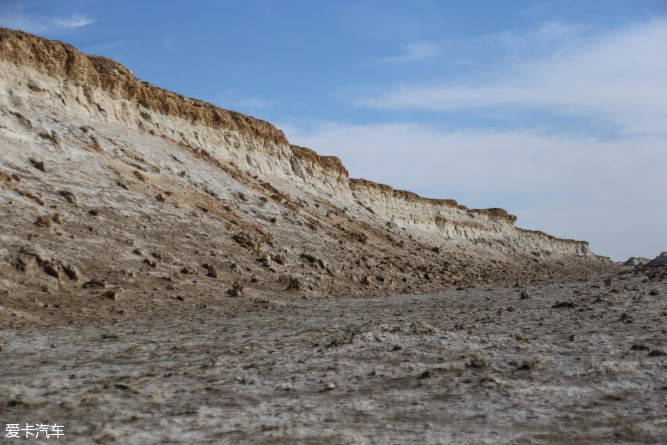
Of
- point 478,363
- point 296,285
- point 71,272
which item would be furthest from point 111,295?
point 478,363

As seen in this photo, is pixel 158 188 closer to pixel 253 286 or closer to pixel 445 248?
pixel 253 286

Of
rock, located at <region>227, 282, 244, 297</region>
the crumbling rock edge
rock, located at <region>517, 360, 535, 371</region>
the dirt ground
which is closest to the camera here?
the dirt ground

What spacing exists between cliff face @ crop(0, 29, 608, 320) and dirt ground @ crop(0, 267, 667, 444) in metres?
6.10

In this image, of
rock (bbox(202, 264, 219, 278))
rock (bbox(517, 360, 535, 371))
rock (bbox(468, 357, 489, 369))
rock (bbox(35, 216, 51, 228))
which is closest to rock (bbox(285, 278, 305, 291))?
rock (bbox(202, 264, 219, 278))

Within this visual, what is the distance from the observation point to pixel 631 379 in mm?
5875

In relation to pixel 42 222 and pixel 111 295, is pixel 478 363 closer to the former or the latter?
pixel 111 295

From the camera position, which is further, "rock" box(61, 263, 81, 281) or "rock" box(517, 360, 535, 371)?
"rock" box(61, 263, 81, 281)

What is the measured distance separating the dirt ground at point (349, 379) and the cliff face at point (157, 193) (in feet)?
20.0

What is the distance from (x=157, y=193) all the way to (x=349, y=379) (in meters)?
17.6

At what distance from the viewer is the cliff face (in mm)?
16156

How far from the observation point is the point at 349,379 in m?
6.30

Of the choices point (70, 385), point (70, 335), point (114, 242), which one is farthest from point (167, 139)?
point (70, 385)

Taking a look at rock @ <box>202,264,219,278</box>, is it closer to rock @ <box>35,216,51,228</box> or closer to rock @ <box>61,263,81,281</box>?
rock @ <box>61,263,81,281</box>

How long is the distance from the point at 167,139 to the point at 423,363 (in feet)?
84.7
